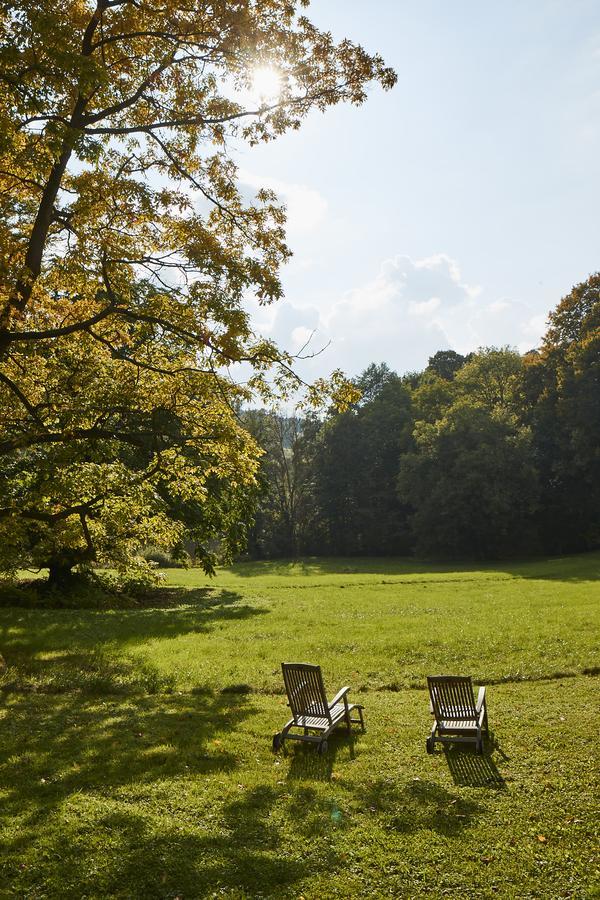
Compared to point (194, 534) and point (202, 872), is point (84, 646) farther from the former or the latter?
point (202, 872)

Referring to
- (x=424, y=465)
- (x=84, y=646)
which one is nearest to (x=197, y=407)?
(x=84, y=646)

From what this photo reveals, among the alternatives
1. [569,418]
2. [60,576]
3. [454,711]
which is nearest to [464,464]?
[569,418]

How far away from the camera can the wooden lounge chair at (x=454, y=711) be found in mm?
9289

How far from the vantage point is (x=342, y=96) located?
468 inches

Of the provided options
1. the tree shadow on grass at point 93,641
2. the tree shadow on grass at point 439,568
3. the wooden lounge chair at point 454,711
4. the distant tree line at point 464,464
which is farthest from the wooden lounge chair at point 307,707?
the distant tree line at point 464,464

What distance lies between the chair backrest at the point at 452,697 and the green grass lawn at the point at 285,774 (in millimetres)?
566

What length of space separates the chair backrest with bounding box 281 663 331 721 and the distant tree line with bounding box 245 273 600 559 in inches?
1289

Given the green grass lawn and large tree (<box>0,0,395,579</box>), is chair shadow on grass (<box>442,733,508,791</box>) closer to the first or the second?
the green grass lawn

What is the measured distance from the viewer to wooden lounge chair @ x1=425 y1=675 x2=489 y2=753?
9.29 metres

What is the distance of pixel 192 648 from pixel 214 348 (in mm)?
10097

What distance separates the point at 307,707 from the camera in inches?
397

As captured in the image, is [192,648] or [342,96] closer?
[342,96]

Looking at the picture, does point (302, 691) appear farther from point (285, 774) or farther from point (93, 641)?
point (93, 641)

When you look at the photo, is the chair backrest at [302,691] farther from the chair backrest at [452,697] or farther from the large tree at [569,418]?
the large tree at [569,418]
